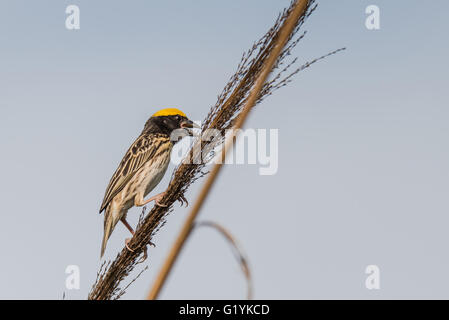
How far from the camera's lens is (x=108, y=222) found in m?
4.66

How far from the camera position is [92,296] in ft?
8.61

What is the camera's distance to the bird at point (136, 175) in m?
4.72

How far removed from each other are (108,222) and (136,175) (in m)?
0.46

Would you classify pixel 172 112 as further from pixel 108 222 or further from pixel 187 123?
pixel 108 222

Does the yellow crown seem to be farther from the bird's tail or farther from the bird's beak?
the bird's tail

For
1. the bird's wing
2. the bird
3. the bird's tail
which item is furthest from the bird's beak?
the bird's tail

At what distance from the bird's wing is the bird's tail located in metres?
0.06

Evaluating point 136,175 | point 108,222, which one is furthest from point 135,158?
point 108,222

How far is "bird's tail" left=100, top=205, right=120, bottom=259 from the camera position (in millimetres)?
4594

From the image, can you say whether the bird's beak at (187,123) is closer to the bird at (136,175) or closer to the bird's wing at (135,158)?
the bird at (136,175)

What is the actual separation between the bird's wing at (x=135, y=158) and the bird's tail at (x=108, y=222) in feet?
0.20

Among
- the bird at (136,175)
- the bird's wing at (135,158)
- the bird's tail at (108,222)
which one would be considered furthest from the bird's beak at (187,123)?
the bird's tail at (108,222)
